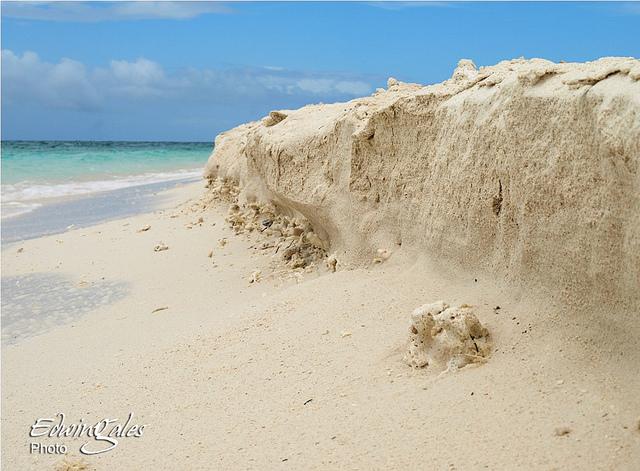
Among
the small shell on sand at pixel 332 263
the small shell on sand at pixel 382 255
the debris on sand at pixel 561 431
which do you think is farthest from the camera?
the small shell on sand at pixel 332 263

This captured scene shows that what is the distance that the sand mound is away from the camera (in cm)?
269

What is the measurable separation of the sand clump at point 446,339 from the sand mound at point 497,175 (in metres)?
0.33

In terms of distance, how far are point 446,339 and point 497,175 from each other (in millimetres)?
855

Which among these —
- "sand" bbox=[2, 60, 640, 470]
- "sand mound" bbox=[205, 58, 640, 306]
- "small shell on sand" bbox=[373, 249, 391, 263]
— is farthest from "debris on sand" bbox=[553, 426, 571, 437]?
"small shell on sand" bbox=[373, 249, 391, 263]

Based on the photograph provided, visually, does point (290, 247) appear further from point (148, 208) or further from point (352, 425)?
point (148, 208)

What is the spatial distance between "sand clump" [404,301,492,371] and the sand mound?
33 cm

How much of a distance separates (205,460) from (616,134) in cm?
208

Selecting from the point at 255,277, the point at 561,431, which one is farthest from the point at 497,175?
the point at 255,277

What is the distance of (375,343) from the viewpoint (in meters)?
3.50

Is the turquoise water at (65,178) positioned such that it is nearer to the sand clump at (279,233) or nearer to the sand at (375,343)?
the sand clump at (279,233)

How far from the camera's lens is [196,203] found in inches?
368

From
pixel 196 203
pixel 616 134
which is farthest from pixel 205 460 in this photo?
pixel 196 203

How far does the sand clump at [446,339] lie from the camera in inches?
121

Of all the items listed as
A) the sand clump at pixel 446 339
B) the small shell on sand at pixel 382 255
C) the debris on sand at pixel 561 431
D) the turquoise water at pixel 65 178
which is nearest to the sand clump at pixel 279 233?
the small shell on sand at pixel 382 255
